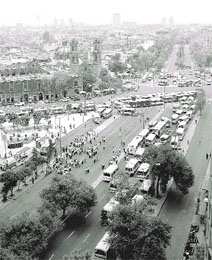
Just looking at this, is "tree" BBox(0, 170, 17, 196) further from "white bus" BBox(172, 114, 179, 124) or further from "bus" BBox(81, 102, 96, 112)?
"bus" BBox(81, 102, 96, 112)

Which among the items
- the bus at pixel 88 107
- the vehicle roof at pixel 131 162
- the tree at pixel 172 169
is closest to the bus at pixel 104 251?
the tree at pixel 172 169

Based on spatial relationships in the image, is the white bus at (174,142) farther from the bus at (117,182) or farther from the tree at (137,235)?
the tree at (137,235)

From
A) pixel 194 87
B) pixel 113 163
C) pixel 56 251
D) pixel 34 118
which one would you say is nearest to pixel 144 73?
pixel 194 87

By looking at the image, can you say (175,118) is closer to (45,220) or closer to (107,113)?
(107,113)

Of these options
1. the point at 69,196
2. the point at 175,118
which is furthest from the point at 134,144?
the point at 69,196

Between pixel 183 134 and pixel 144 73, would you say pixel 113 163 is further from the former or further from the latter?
pixel 144 73

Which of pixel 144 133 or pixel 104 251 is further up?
pixel 144 133
